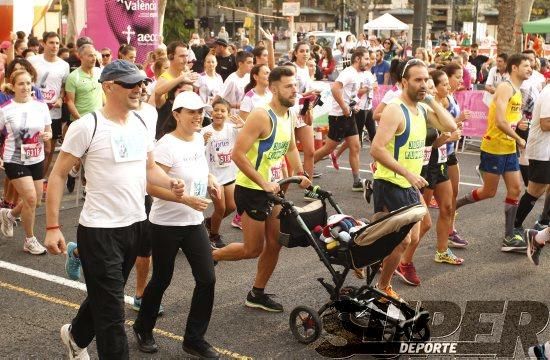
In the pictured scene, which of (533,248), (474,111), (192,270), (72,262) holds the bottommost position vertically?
(533,248)

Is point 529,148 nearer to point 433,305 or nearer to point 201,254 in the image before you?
point 433,305

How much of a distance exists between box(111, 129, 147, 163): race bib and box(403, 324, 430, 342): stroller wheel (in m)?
2.08

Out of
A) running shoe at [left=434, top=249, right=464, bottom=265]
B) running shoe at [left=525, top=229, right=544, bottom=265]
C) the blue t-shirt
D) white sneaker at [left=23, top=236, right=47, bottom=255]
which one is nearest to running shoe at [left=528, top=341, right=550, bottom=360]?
running shoe at [left=525, top=229, right=544, bottom=265]

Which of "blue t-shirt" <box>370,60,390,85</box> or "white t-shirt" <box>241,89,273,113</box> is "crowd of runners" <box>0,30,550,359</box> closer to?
"white t-shirt" <box>241,89,273,113</box>

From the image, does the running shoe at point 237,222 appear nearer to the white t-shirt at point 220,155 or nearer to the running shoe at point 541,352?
the white t-shirt at point 220,155

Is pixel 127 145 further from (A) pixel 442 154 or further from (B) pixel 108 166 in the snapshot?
(A) pixel 442 154

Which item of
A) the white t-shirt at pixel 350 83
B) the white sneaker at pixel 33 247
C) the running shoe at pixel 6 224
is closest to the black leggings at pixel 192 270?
the white sneaker at pixel 33 247

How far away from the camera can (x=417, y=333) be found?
5219 mm

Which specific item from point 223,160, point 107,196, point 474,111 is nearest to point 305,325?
point 107,196

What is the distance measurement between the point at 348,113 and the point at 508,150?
3.08 metres

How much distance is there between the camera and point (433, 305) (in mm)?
6156

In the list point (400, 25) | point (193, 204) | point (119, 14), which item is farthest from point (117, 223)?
point (400, 25)

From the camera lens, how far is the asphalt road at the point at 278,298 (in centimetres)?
539

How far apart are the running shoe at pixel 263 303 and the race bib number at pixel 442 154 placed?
7.06 feet
